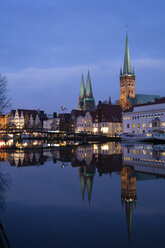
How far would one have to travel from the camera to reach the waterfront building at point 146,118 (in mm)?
88312

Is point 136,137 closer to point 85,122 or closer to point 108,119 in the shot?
point 108,119

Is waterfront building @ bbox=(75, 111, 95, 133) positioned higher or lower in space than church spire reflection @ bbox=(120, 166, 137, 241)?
higher

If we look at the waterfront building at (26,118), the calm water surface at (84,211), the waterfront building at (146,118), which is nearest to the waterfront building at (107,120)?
the waterfront building at (146,118)

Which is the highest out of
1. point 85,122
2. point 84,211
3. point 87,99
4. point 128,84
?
point 128,84

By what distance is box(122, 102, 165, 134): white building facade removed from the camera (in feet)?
290

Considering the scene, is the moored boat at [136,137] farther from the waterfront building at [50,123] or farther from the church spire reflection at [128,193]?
the church spire reflection at [128,193]

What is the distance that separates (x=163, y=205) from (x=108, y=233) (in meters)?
3.93

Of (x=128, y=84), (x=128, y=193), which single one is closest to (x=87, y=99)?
(x=128, y=84)

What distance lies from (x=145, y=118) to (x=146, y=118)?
46 cm

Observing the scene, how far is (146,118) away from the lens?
93375 millimetres

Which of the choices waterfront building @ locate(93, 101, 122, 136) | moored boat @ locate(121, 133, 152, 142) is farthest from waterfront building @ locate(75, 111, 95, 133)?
moored boat @ locate(121, 133, 152, 142)

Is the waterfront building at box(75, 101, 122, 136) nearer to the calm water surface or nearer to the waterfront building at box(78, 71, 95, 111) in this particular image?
the waterfront building at box(78, 71, 95, 111)

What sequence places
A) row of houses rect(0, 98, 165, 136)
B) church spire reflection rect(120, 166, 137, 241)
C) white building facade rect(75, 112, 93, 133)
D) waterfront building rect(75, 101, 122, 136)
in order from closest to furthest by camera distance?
1. church spire reflection rect(120, 166, 137, 241)
2. row of houses rect(0, 98, 165, 136)
3. waterfront building rect(75, 101, 122, 136)
4. white building facade rect(75, 112, 93, 133)

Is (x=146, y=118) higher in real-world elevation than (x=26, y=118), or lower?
lower
